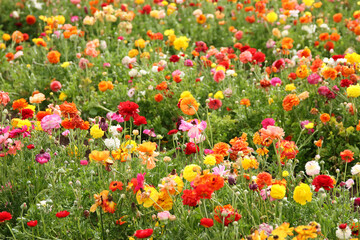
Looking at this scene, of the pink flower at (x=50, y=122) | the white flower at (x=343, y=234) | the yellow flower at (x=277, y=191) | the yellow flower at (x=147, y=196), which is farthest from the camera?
the pink flower at (x=50, y=122)

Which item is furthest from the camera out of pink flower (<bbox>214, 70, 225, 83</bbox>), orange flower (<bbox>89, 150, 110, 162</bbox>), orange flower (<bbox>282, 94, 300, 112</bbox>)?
pink flower (<bbox>214, 70, 225, 83</bbox>)

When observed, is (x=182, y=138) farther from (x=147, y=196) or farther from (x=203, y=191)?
(x=203, y=191)

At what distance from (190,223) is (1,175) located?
1.34 m

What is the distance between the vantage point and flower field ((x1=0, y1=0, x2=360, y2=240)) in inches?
95.9

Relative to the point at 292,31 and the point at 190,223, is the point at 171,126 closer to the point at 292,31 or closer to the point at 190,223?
the point at 190,223

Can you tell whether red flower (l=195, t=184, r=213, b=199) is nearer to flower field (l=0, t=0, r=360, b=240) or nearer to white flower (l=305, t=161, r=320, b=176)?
flower field (l=0, t=0, r=360, b=240)

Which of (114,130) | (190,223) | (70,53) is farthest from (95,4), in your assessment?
(190,223)

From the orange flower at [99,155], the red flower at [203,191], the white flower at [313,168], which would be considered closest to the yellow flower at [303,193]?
the white flower at [313,168]

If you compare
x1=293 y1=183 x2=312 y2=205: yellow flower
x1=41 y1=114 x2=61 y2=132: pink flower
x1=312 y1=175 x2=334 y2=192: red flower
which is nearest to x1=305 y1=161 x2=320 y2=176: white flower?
x1=312 y1=175 x2=334 y2=192: red flower

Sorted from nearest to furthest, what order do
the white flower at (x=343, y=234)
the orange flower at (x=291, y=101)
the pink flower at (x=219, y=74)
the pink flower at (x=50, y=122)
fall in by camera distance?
the white flower at (x=343, y=234)
the pink flower at (x=50, y=122)
the orange flower at (x=291, y=101)
the pink flower at (x=219, y=74)

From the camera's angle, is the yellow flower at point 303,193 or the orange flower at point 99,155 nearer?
the yellow flower at point 303,193

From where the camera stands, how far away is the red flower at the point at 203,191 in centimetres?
212

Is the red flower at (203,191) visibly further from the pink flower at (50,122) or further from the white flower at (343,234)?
the pink flower at (50,122)

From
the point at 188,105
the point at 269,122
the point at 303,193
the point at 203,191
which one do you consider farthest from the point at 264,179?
the point at 188,105
